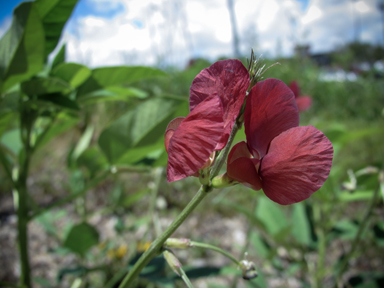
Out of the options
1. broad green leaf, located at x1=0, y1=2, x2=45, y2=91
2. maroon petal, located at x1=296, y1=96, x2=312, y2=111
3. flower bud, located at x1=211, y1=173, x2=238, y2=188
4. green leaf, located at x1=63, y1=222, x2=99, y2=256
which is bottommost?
green leaf, located at x1=63, y1=222, x2=99, y2=256

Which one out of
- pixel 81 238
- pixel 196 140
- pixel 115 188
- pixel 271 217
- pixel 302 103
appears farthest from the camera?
pixel 115 188

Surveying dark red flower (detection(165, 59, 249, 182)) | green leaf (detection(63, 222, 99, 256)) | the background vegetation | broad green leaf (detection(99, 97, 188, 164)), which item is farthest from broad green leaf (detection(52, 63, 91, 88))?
green leaf (detection(63, 222, 99, 256))

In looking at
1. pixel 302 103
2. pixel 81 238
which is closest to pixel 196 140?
pixel 81 238

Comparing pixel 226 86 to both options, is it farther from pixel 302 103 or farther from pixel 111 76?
pixel 302 103

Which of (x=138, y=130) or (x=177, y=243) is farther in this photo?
(x=138, y=130)

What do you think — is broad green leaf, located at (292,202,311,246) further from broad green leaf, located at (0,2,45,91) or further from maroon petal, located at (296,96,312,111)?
broad green leaf, located at (0,2,45,91)

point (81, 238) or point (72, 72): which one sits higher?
point (72, 72)

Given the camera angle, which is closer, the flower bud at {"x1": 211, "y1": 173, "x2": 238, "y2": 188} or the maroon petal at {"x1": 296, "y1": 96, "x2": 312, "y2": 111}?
the flower bud at {"x1": 211, "y1": 173, "x2": 238, "y2": 188}

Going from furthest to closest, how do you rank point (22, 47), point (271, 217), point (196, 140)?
point (271, 217)
point (22, 47)
point (196, 140)
